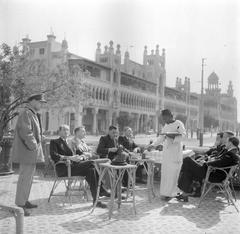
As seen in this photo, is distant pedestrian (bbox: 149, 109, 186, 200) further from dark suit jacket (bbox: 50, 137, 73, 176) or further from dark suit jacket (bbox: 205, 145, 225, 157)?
dark suit jacket (bbox: 50, 137, 73, 176)

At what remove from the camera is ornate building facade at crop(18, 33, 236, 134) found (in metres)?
46.7

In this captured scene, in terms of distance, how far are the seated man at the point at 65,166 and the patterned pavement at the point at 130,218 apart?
18.5 inches

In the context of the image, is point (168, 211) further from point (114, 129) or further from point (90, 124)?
point (90, 124)

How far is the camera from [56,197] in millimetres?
7262

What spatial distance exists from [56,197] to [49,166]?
9.98 feet

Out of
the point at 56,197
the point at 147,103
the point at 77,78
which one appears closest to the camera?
the point at 56,197

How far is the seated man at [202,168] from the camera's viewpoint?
6.77 m

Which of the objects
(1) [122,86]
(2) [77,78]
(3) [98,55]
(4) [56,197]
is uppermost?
(3) [98,55]

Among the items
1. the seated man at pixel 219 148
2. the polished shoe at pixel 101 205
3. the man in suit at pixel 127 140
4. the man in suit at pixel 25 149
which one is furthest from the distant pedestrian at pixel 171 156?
the man in suit at pixel 25 149

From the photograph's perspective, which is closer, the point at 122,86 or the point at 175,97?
the point at 122,86

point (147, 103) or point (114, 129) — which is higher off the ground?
point (147, 103)

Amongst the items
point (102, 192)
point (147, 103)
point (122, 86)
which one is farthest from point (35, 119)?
point (147, 103)

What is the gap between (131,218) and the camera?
572 centimetres

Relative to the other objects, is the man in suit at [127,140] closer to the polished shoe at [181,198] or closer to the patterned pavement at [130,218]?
the patterned pavement at [130,218]
